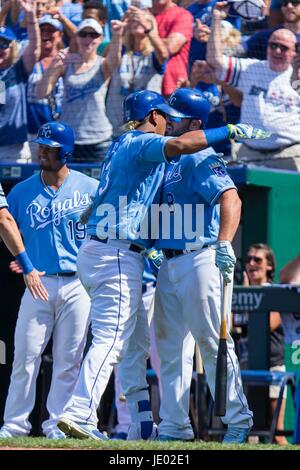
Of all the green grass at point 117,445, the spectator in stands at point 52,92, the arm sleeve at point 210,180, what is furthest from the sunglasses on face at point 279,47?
the green grass at point 117,445

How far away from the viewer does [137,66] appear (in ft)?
30.8

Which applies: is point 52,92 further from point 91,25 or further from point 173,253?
point 173,253

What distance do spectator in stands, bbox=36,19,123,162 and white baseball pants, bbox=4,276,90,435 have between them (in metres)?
2.50

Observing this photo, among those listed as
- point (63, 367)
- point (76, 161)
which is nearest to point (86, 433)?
point (63, 367)

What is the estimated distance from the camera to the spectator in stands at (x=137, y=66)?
30.7 ft

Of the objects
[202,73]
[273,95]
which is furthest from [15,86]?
[273,95]

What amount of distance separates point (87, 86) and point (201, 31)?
42.3 inches

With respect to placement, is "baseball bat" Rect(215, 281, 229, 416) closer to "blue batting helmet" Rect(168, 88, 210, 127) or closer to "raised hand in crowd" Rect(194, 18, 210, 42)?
"blue batting helmet" Rect(168, 88, 210, 127)

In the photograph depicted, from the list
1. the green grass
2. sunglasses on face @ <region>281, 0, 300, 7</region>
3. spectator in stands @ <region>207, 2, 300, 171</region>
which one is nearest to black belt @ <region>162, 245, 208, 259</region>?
the green grass

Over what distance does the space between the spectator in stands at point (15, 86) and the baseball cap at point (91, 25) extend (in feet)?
1.37

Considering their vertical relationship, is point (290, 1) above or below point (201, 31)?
above

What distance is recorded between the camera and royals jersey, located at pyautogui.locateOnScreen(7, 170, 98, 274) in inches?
277
